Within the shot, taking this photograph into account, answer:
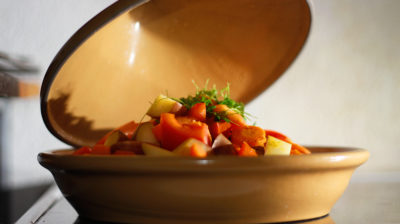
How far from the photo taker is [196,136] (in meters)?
0.53

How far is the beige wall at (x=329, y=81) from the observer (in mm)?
1518

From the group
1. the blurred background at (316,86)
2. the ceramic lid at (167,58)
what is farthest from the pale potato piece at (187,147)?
the blurred background at (316,86)

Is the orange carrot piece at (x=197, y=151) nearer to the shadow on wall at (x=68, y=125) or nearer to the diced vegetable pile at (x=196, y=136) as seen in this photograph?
the diced vegetable pile at (x=196, y=136)

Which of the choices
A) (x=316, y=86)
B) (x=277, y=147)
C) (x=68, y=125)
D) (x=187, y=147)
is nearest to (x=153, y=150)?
(x=187, y=147)

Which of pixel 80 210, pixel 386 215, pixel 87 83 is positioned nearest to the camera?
pixel 80 210

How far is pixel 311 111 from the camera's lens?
1.68 metres

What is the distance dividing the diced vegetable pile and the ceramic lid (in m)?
0.18

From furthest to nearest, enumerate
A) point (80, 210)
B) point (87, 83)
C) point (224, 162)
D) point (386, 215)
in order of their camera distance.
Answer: point (87, 83) < point (386, 215) < point (80, 210) < point (224, 162)

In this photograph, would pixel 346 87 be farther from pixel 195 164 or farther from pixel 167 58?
pixel 195 164

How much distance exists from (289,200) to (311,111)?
1.25 metres

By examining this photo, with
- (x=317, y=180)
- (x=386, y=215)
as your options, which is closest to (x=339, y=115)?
(x=386, y=215)

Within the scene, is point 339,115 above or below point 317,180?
above

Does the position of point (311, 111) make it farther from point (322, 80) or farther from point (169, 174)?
point (169, 174)

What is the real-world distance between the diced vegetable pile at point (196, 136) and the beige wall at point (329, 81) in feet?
3.27
